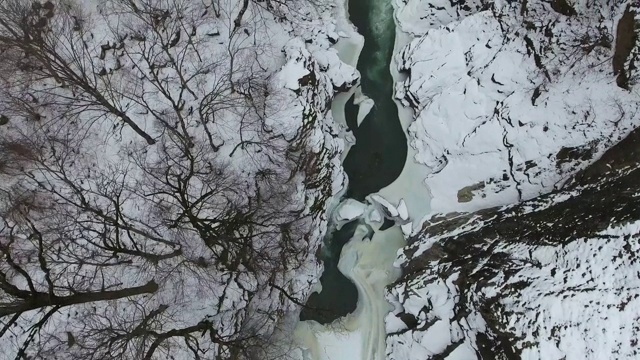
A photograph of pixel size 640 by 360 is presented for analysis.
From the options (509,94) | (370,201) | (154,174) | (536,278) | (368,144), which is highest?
(368,144)

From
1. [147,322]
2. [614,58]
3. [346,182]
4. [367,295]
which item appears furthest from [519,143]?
[147,322]

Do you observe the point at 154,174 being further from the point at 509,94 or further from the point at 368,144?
the point at 509,94

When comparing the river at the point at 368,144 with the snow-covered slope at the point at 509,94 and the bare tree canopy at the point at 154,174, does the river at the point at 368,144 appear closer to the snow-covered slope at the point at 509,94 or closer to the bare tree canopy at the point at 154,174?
the snow-covered slope at the point at 509,94

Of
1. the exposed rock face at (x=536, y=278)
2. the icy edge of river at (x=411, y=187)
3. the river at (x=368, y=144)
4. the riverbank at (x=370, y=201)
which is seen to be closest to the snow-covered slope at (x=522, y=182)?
the exposed rock face at (x=536, y=278)

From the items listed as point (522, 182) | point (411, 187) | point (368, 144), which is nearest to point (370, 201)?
point (411, 187)

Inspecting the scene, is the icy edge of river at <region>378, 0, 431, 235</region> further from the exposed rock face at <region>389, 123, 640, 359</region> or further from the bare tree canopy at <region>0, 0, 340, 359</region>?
the bare tree canopy at <region>0, 0, 340, 359</region>

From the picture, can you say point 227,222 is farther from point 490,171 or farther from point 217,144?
point 490,171
